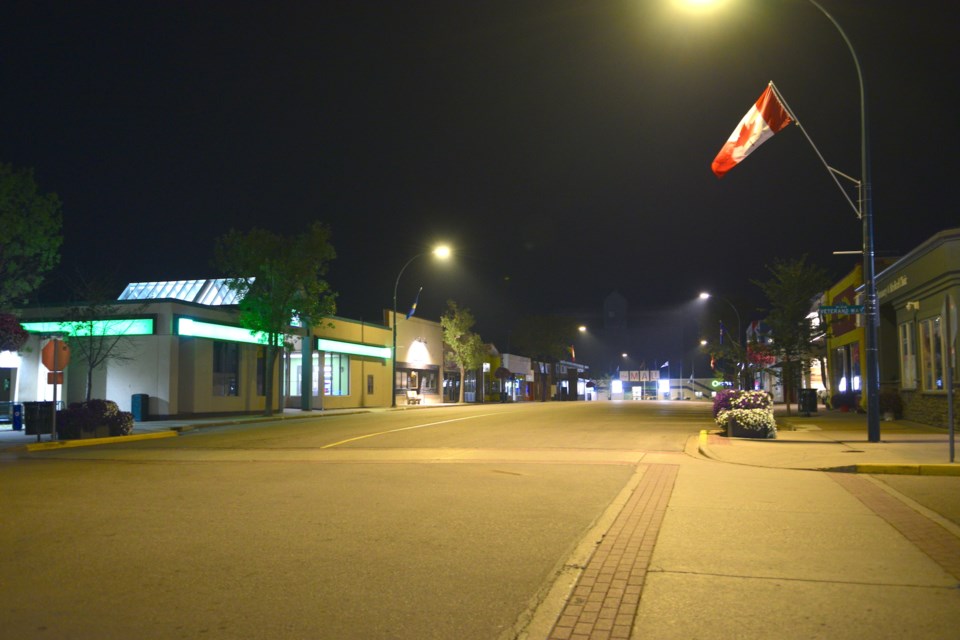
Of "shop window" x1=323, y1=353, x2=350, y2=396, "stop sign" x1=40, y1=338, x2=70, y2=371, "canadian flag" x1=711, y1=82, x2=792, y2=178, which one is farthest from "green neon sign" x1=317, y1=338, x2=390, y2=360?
"canadian flag" x1=711, y1=82, x2=792, y2=178

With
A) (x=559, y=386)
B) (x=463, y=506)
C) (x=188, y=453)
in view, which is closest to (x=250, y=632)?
(x=463, y=506)

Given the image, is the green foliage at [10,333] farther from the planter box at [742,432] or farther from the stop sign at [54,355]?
the planter box at [742,432]

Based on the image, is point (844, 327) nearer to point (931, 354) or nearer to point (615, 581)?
point (931, 354)

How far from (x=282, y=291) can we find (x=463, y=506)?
2687 centimetres

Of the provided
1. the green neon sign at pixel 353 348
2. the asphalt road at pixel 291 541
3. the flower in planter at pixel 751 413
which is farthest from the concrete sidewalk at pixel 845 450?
the green neon sign at pixel 353 348

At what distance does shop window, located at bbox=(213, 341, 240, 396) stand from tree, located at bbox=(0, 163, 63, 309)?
8183 mm

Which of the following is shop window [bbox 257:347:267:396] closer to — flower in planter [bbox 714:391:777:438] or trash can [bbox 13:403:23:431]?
trash can [bbox 13:403:23:431]

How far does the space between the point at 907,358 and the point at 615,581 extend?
22604 millimetres

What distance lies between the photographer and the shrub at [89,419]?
21.9 meters

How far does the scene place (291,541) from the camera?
26.0 ft

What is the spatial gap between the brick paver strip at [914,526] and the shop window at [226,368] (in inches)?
1138

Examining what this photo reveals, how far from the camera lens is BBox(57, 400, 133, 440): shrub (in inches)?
862

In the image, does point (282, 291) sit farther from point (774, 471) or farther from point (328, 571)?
point (328, 571)

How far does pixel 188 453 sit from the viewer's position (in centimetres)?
1806
